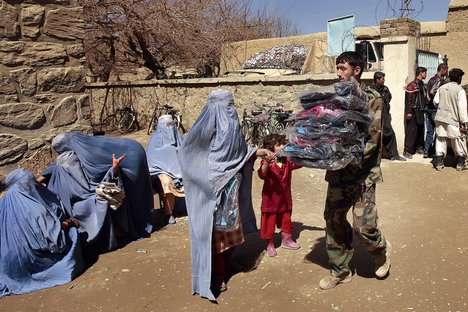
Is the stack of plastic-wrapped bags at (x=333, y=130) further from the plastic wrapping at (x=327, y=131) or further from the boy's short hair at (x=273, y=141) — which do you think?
the boy's short hair at (x=273, y=141)

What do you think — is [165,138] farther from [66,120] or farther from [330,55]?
[330,55]

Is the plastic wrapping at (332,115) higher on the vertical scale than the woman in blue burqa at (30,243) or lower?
higher

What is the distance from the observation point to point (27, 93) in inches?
176

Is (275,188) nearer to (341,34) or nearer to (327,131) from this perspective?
(327,131)

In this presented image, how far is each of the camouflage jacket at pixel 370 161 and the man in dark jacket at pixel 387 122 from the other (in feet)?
13.8

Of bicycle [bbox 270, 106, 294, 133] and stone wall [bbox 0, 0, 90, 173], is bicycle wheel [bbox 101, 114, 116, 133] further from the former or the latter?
stone wall [bbox 0, 0, 90, 173]

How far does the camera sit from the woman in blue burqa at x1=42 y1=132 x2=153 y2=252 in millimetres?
4254

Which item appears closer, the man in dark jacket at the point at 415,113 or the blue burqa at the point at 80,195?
the blue burqa at the point at 80,195

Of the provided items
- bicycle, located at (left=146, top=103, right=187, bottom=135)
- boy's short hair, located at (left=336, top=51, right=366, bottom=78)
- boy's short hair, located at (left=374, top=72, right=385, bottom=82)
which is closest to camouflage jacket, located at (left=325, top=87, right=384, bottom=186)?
boy's short hair, located at (left=336, top=51, right=366, bottom=78)

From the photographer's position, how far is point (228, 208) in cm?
342

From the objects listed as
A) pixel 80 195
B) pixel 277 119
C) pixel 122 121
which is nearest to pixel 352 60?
pixel 80 195

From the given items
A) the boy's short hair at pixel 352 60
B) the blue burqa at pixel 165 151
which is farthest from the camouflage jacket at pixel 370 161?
the blue burqa at pixel 165 151

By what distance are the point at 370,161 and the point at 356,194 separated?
261 millimetres

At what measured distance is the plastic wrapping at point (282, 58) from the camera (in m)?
12.5
